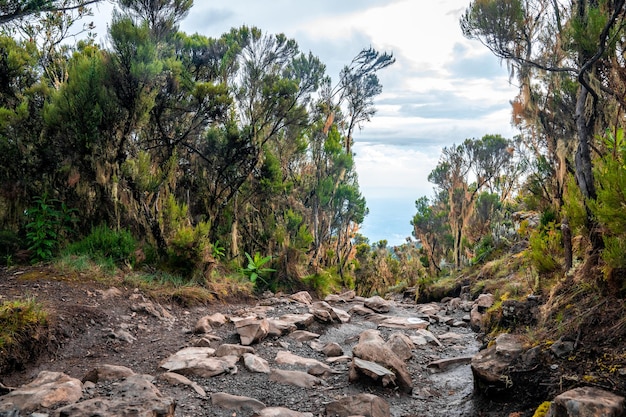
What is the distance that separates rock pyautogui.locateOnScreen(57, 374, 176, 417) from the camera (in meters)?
2.87

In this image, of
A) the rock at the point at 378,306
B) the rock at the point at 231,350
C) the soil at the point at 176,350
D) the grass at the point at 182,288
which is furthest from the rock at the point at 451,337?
the grass at the point at 182,288

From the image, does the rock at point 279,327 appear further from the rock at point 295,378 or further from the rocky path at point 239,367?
the rock at point 295,378

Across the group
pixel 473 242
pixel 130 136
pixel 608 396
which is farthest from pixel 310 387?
pixel 473 242

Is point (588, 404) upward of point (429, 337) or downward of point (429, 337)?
upward

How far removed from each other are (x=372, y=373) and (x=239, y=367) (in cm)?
149

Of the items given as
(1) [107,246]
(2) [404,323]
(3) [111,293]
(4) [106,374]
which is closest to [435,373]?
(2) [404,323]

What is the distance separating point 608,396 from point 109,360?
15.6 ft

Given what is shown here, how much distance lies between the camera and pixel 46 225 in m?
7.27

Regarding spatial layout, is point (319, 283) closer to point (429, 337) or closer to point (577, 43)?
point (429, 337)

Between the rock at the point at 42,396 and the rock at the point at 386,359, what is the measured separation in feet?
9.38

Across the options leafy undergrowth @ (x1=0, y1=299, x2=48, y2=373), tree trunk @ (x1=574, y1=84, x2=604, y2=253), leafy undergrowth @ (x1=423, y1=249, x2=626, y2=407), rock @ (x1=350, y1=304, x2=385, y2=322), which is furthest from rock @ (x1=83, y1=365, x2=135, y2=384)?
rock @ (x1=350, y1=304, x2=385, y2=322)

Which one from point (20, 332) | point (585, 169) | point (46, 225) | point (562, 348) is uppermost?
point (585, 169)

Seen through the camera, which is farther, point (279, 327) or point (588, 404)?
point (279, 327)

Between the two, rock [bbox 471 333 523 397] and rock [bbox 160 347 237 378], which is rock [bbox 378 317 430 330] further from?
rock [bbox 160 347 237 378]
